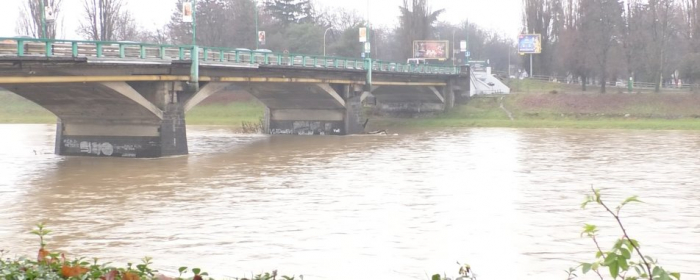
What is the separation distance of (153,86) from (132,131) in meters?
2.24

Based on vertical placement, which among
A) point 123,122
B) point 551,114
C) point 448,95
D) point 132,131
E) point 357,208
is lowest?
point 357,208

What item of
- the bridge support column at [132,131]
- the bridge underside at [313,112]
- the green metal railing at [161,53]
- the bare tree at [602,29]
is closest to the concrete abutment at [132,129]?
the bridge support column at [132,131]

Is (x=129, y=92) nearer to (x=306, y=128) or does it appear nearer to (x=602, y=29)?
(x=306, y=128)

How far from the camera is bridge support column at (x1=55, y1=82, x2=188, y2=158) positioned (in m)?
39.3

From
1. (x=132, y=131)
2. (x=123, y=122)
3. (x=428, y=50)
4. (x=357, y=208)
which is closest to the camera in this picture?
(x=357, y=208)

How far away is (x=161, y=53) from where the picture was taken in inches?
1521

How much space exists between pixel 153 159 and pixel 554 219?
22.6m

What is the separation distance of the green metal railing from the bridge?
41 mm

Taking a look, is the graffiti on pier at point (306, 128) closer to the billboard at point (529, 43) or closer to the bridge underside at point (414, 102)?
the bridge underside at point (414, 102)

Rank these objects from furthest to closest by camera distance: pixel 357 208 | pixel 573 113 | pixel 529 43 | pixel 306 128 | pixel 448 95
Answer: pixel 529 43
pixel 448 95
pixel 573 113
pixel 306 128
pixel 357 208

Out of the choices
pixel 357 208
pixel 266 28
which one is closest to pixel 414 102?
pixel 266 28

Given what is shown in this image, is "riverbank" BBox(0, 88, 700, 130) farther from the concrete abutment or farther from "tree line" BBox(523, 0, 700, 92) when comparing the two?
the concrete abutment

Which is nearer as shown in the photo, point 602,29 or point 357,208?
point 357,208

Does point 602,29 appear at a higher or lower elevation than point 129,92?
higher
